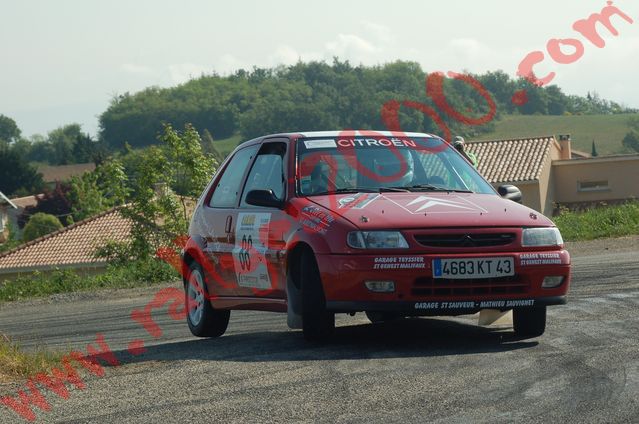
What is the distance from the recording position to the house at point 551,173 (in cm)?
7575

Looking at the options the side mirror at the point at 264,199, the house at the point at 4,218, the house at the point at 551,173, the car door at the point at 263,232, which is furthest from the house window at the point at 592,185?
the side mirror at the point at 264,199

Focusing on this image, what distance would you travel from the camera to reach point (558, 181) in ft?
267

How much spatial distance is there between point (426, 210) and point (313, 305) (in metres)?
1.07

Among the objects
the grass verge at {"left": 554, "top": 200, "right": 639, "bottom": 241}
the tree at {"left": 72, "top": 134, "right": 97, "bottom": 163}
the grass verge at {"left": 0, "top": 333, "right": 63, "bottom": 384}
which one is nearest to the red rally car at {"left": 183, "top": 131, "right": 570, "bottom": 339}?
the grass verge at {"left": 0, "top": 333, "right": 63, "bottom": 384}

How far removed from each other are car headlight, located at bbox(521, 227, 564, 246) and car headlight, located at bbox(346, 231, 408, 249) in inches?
36.6

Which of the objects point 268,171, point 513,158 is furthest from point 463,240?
point 513,158

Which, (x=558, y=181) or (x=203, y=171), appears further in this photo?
(x=558, y=181)

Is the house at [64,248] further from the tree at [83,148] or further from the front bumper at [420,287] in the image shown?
the tree at [83,148]

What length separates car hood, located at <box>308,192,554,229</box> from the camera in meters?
8.65

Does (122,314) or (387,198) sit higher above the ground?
(387,198)

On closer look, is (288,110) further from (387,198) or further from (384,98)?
(387,198)

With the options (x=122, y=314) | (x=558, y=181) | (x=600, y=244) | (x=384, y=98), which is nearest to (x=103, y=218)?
(x=384, y=98)

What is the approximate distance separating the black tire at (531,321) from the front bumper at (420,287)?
259 millimetres

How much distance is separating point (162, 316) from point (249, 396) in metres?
8.04
